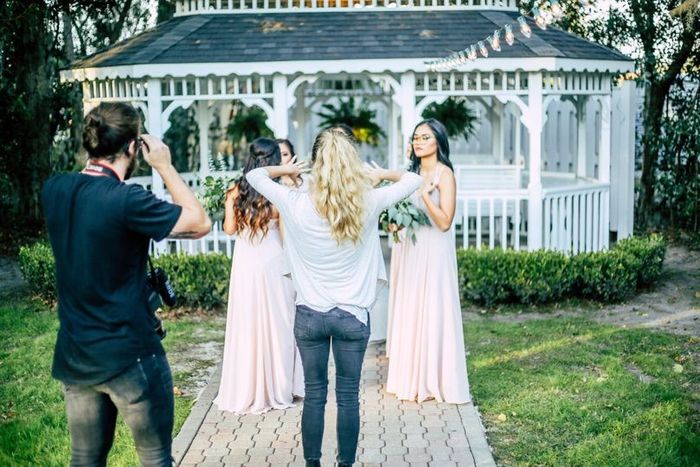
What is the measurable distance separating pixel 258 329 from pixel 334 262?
6.84 feet

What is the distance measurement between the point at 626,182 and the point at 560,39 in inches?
107

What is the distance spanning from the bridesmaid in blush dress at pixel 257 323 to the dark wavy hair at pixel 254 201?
0.02 metres

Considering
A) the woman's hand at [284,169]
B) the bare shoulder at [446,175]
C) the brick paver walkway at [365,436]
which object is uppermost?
the woman's hand at [284,169]

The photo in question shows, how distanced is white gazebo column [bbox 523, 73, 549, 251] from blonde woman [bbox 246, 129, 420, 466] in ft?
24.5

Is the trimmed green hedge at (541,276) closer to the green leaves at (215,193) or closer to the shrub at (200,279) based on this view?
the shrub at (200,279)

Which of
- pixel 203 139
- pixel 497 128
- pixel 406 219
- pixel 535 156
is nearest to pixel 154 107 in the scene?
pixel 203 139

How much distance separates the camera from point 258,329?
6895 millimetres

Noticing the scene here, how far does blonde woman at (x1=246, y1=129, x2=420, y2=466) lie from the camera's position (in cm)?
489

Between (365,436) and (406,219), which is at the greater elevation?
(406,219)

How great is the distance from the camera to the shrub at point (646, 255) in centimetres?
1170

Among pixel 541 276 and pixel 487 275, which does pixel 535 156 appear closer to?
pixel 541 276

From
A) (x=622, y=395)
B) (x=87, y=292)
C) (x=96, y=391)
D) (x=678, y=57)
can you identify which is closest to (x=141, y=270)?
(x=87, y=292)

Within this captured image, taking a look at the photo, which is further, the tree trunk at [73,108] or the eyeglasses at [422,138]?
the tree trunk at [73,108]

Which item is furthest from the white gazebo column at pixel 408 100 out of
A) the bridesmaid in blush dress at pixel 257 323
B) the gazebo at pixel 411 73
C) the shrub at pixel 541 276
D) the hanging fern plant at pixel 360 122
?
the bridesmaid in blush dress at pixel 257 323
